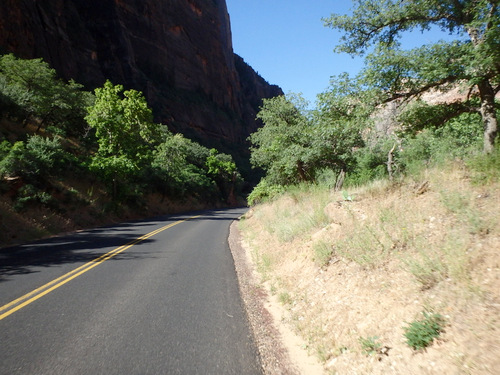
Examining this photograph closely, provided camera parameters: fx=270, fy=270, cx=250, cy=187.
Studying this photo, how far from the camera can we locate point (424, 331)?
9.09 feet

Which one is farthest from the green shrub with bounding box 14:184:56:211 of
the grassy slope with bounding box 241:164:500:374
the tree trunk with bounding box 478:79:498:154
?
the tree trunk with bounding box 478:79:498:154

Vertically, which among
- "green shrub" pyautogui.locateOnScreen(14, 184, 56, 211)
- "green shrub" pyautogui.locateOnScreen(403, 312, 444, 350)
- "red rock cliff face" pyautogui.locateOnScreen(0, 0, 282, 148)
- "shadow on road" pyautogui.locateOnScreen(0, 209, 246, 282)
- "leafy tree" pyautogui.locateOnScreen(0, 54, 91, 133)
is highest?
"red rock cliff face" pyautogui.locateOnScreen(0, 0, 282, 148)

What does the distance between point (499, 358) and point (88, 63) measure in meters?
61.4

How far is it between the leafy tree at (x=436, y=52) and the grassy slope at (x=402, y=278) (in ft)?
6.26

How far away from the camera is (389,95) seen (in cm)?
696

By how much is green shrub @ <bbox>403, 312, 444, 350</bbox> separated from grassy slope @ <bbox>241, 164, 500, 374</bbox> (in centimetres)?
6

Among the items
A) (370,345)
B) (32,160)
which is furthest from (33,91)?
(370,345)

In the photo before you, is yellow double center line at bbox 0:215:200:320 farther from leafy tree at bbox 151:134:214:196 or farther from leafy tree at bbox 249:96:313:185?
leafy tree at bbox 151:134:214:196

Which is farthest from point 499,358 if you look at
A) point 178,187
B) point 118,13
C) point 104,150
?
point 118,13

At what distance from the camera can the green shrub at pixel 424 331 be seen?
8.91 ft

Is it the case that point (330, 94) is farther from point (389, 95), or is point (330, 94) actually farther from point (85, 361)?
point (85, 361)

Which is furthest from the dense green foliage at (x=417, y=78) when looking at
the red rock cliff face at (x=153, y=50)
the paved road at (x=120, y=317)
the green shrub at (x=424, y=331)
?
the red rock cliff face at (x=153, y=50)

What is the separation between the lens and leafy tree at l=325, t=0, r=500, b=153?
540 cm

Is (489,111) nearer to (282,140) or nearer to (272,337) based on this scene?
(272,337)
